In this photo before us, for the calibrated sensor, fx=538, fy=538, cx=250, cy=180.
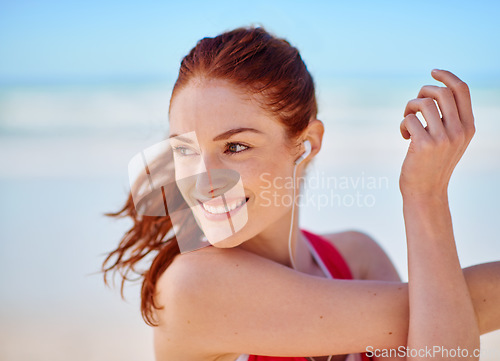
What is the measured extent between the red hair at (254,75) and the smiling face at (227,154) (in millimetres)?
39

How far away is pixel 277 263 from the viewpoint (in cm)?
184

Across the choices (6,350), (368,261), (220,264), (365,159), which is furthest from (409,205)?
(365,159)

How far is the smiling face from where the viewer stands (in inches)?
71.5

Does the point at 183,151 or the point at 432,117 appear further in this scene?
the point at 183,151

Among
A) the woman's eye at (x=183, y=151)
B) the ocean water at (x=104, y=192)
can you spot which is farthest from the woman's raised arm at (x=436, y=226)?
the ocean water at (x=104, y=192)

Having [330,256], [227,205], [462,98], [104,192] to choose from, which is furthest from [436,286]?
[104,192]

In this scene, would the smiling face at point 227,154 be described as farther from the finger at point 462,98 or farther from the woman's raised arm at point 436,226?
the finger at point 462,98

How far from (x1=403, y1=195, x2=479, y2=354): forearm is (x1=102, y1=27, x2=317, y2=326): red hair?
0.58 metres

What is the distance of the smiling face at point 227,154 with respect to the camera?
182cm

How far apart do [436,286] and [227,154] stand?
793 mm
